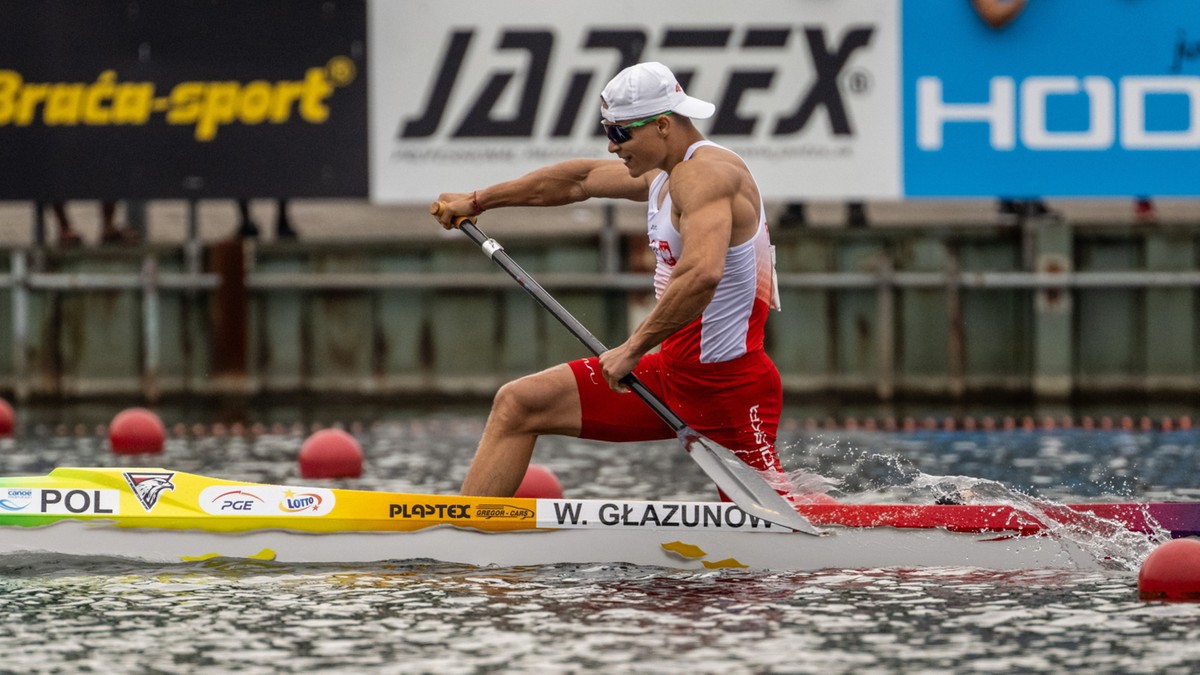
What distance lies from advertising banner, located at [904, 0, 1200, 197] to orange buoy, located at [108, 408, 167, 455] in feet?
20.7

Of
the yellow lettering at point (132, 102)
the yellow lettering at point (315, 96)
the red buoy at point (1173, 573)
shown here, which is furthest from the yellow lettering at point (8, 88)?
the red buoy at point (1173, 573)

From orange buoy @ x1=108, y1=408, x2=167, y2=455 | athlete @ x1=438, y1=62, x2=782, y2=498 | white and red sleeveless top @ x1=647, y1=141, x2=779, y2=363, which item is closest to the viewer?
athlete @ x1=438, y1=62, x2=782, y2=498

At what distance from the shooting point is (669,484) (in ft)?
39.7

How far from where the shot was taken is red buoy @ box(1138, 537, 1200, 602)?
8.18 m

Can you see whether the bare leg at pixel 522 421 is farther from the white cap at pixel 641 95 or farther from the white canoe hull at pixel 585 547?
the white cap at pixel 641 95

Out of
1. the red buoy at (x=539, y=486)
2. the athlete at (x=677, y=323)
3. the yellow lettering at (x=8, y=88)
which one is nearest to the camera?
the athlete at (x=677, y=323)

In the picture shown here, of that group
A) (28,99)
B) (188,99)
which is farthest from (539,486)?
(28,99)

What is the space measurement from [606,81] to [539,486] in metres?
6.38

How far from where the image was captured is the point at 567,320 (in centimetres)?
916

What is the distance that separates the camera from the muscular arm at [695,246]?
8.27 m

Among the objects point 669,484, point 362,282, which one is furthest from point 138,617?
point 362,282

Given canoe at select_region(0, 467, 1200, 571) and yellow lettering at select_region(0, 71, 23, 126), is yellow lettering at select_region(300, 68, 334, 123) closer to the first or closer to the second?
yellow lettering at select_region(0, 71, 23, 126)

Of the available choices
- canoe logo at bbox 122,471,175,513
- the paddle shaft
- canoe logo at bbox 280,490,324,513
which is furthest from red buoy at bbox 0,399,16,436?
the paddle shaft

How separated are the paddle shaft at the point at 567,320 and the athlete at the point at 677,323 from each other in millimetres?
78
